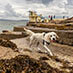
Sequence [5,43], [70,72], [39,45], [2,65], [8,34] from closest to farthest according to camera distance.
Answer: [2,65] < [70,72] < [5,43] < [39,45] < [8,34]

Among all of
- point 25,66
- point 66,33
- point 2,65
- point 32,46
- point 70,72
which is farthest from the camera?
point 66,33

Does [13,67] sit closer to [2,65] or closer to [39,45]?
[2,65]

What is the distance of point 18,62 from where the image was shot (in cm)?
457

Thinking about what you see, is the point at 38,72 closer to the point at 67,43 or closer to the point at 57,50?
the point at 57,50

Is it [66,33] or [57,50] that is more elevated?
[66,33]

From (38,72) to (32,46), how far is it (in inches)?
245

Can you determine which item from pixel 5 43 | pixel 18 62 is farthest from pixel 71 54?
pixel 18 62

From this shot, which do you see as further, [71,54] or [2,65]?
[71,54]

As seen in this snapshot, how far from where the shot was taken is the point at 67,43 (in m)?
14.2

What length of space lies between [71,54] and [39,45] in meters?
3.55

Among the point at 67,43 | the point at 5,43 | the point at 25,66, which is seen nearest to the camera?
the point at 25,66

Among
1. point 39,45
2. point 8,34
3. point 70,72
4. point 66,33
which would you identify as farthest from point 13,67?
point 8,34

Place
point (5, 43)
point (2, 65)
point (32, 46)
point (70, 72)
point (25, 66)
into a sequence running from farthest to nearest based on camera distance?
point (32, 46) < point (5, 43) < point (70, 72) < point (25, 66) < point (2, 65)

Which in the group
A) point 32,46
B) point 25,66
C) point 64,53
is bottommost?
point 64,53
